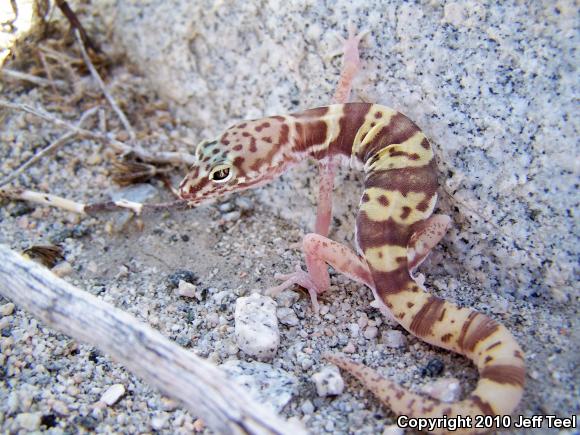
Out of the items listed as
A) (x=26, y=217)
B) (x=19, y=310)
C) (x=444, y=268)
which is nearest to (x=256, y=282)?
(x=444, y=268)

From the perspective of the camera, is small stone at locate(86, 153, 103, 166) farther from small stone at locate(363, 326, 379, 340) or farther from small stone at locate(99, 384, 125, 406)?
small stone at locate(363, 326, 379, 340)

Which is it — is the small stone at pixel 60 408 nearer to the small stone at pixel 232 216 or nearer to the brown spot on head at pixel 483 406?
the small stone at pixel 232 216

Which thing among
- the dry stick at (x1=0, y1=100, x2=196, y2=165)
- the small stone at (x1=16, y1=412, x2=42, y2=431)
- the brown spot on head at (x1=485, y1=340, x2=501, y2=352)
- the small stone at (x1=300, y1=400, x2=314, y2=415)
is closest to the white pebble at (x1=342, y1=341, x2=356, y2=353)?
the small stone at (x1=300, y1=400, x2=314, y2=415)

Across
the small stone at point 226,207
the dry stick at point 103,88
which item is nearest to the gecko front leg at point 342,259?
the small stone at point 226,207

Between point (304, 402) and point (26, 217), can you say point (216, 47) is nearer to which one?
point (26, 217)

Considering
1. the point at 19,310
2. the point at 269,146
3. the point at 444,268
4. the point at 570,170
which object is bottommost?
the point at 19,310
